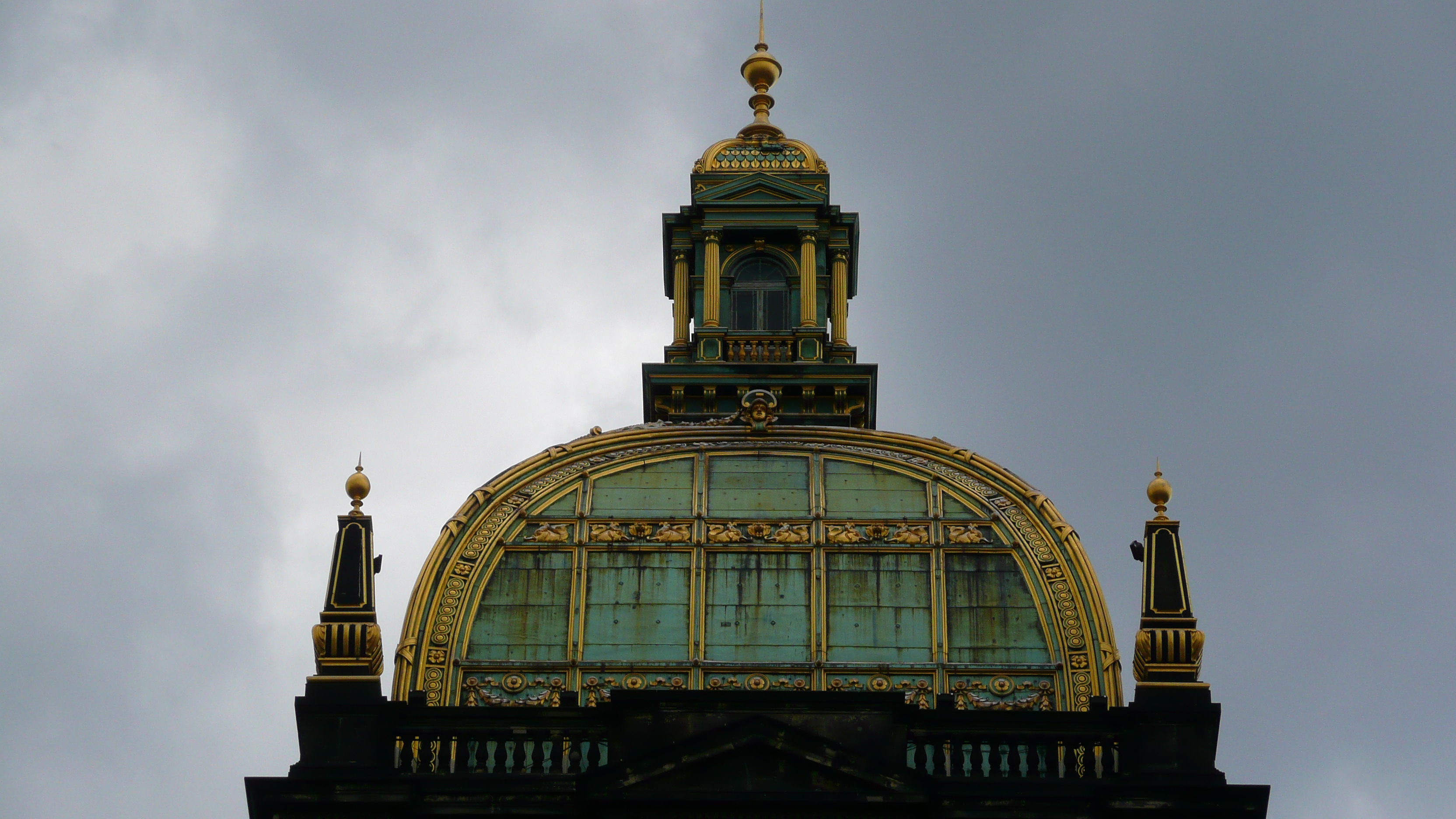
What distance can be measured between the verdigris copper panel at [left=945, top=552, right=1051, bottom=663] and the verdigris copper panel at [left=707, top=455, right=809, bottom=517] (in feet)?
9.46

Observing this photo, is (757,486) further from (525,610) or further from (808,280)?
A: (808,280)

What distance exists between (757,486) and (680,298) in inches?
370

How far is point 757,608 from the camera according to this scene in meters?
49.9

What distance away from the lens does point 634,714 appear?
151ft

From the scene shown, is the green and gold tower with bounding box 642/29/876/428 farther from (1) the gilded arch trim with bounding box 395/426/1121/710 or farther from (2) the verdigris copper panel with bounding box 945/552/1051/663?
(2) the verdigris copper panel with bounding box 945/552/1051/663

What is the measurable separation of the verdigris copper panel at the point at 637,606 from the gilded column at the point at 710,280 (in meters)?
9.72

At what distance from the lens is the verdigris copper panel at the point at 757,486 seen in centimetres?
5169

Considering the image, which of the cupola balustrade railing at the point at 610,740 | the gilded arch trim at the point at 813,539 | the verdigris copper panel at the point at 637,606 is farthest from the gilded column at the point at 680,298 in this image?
the cupola balustrade railing at the point at 610,740

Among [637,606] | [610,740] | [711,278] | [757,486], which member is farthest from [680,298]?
Result: [610,740]

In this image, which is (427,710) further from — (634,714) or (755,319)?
(755,319)

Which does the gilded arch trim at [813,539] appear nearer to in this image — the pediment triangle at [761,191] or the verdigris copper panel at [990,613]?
the verdigris copper panel at [990,613]

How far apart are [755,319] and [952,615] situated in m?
12.1

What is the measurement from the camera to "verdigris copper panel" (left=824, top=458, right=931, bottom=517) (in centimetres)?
5172

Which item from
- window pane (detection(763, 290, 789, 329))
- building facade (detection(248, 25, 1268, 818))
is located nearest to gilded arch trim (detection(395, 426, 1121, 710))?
building facade (detection(248, 25, 1268, 818))
